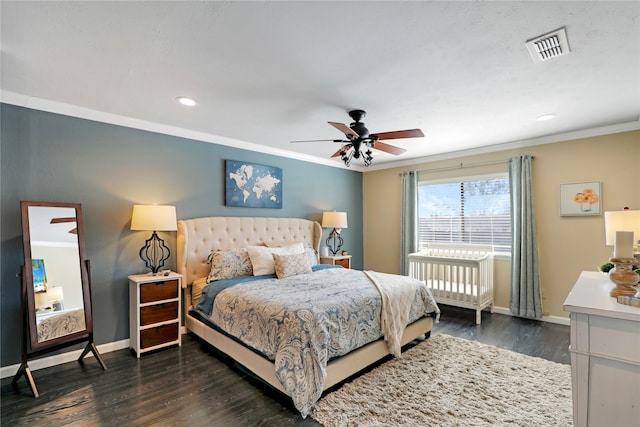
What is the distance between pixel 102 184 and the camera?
3146mm

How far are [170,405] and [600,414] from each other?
2594 millimetres

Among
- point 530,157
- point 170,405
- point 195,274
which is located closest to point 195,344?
point 195,274

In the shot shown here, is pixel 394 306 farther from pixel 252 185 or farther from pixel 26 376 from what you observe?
pixel 26 376

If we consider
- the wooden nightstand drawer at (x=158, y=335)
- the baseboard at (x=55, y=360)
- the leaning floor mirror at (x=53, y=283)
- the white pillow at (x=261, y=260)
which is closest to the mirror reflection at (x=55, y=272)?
the leaning floor mirror at (x=53, y=283)

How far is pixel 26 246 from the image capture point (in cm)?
247

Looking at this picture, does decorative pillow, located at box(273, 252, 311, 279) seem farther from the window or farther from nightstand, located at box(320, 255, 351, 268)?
the window

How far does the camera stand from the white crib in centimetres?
411

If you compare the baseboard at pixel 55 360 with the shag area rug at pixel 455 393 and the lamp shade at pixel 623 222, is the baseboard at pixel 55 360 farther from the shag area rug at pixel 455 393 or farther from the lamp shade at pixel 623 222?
the lamp shade at pixel 623 222

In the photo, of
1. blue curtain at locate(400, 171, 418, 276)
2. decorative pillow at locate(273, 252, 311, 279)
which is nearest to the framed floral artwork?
blue curtain at locate(400, 171, 418, 276)

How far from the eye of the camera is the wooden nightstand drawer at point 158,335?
9.91ft

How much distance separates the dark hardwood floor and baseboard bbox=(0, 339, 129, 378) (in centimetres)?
7

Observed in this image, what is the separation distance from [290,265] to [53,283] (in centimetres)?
225

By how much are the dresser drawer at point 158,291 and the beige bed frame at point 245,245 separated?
12.2 inches

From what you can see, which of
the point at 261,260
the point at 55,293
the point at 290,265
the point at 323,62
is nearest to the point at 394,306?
the point at 290,265
